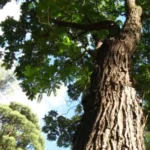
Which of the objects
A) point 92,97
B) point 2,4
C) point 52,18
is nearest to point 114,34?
point 52,18

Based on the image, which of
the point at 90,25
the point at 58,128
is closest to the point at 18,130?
the point at 58,128

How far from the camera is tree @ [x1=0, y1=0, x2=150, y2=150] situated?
343cm

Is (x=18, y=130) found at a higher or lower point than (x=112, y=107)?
higher

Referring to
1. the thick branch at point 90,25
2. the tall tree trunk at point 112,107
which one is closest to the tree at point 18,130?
the thick branch at point 90,25

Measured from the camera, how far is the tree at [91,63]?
3.43 m

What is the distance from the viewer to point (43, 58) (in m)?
7.74

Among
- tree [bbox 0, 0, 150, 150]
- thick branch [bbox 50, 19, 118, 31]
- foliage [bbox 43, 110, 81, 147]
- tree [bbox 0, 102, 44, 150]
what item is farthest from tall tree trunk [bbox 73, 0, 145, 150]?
tree [bbox 0, 102, 44, 150]

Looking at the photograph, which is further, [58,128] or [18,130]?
[18,130]

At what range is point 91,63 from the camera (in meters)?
8.09

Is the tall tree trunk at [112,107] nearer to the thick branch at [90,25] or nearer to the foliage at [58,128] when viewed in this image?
the thick branch at [90,25]

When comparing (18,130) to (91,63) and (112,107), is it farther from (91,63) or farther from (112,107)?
(112,107)

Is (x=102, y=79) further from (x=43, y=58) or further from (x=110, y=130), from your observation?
(x=43, y=58)

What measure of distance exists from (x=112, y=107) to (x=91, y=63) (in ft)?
14.7

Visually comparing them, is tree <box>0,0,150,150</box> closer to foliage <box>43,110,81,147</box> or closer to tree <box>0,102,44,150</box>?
foliage <box>43,110,81,147</box>
